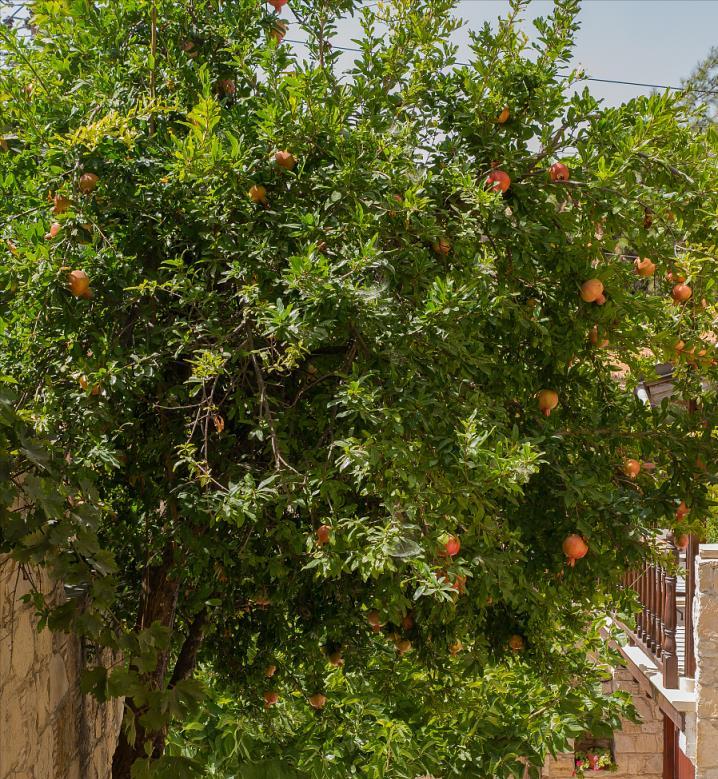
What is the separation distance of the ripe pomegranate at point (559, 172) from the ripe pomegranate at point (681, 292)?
1.66 ft

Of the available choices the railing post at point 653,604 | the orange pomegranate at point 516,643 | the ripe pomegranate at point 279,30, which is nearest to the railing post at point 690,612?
the railing post at point 653,604

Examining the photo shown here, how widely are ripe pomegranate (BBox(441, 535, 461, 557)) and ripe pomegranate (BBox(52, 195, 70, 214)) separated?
134 cm

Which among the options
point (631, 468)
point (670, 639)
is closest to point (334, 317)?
point (631, 468)

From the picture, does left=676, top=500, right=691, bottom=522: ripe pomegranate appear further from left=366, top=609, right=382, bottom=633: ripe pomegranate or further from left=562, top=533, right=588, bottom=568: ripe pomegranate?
left=366, top=609, right=382, bottom=633: ripe pomegranate

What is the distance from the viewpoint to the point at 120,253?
98.6 inches

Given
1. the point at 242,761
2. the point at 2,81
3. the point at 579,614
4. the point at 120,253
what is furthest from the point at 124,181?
the point at 579,614

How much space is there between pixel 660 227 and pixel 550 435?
2.52 feet

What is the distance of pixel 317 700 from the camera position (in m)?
3.72

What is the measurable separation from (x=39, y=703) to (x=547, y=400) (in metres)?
2.04

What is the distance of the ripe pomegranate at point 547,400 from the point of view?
291cm

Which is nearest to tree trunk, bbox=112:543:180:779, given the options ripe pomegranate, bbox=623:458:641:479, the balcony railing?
ripe pomegranate, bbox=623:458:641:479

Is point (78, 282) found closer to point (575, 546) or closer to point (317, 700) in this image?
point (575, 546)

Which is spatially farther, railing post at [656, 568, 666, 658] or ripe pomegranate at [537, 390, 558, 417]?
railing post at [656, 568, 666, 658]

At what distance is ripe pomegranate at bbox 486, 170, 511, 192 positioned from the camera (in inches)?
Result: 102
